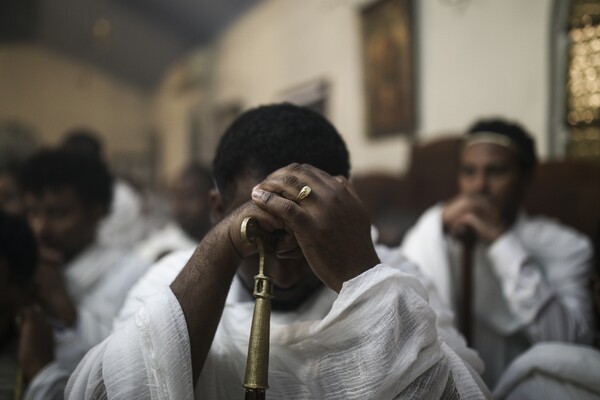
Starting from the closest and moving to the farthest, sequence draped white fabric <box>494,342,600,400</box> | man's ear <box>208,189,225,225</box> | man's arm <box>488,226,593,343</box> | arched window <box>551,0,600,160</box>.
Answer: man's ear <box>208,189,225,225</box> → draped white fabric <box>494,342,600,400</box> → man's arm <box>488,226,593,343</box> → arched window <box>551,0,600,160</box>

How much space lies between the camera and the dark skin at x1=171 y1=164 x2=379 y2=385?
105 cm

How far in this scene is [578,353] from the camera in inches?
61.1

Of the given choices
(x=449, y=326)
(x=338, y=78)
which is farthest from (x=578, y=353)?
(x=338, y=78)

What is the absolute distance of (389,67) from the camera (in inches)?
166

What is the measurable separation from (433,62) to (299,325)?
303cm

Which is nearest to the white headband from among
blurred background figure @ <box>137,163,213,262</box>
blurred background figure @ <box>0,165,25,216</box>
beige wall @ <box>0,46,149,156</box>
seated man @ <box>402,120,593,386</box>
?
seated man @ <box>402,120,593,386</box>

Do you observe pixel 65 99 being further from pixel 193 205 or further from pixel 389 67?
pixel 389 67

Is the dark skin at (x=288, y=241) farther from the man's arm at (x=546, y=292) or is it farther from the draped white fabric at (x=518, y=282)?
the man's arm at (x=546, y=292)

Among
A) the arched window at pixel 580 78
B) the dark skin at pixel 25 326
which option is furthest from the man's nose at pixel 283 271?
the arched window at pixel 580 78

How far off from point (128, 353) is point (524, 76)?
2793 mm

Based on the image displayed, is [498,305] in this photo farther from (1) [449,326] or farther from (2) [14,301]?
(2) [14,301]

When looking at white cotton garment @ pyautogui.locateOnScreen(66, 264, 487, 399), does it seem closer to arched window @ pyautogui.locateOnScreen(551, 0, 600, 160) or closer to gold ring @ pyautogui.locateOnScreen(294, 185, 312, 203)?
gold ring @ pyautogui.locateOnScreen(294, 185, 312, 203)

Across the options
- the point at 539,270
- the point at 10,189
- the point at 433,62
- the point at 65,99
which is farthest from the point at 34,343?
the point at 65,99

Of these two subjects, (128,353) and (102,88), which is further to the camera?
(102,88)
